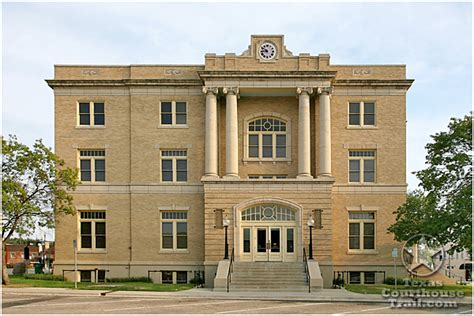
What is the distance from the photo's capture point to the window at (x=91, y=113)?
38781mm

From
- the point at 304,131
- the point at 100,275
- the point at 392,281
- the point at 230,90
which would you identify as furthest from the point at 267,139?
the point at 100,275

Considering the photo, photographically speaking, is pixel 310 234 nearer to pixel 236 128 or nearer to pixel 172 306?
pixel 236 128

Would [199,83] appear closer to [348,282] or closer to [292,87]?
[292,87]

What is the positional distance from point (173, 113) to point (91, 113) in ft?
17.2

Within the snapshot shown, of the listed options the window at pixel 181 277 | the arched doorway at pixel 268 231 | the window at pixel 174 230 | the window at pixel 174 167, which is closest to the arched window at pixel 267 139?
the arched doorway at pixel 268 231

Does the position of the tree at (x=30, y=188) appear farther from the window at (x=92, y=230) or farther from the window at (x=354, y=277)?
the window at (x=354, y=277)

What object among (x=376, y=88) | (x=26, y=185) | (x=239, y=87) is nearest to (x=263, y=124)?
(x=239, y=87)

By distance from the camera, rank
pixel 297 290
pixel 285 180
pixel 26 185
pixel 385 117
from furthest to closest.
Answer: pixel 385 117 → pixel 285 180 → pixel 26 185 → pixel 297 290

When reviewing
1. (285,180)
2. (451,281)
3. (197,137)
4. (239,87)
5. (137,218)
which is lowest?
(451,281)

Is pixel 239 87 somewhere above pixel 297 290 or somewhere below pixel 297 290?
above

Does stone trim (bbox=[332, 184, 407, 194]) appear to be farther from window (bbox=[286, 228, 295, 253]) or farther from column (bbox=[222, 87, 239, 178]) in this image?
column (bbox=[222, 87, 239, 178])

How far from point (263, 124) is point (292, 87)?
10.7 feet

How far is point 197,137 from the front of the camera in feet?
125

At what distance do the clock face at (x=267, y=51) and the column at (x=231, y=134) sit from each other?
2.75m
